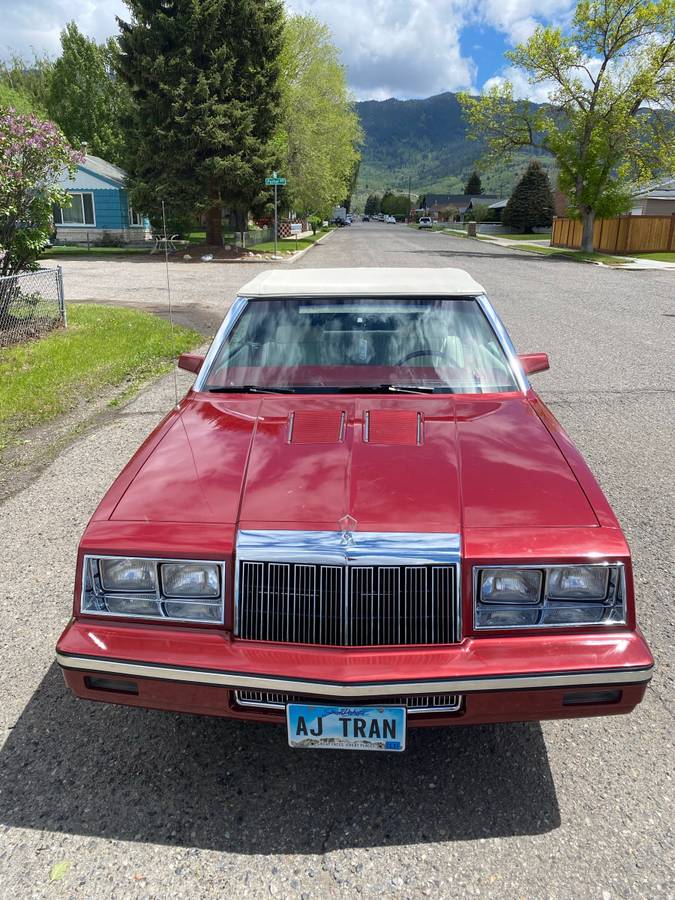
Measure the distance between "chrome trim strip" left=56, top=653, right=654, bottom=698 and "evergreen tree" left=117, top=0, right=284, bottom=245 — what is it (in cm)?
2772

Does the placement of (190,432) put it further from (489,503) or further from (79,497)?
(79,497)

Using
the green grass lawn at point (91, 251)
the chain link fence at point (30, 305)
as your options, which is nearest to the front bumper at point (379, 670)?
the chain link fence at point (30, 305)

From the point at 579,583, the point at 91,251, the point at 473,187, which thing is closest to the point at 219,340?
the point at 579,583

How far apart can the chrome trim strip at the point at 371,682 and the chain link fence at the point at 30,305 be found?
893 centimetres

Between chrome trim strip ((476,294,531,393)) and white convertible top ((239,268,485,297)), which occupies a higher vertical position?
white convertible top ((239,268,485,297))

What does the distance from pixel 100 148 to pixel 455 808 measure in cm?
5339

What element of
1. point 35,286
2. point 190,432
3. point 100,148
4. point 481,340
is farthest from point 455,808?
point 100,148

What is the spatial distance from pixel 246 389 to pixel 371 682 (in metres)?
1.78

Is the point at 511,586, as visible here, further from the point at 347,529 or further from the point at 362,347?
the point at 362,347

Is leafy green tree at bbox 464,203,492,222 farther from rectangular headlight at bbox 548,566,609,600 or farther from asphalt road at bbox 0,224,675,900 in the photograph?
rectangular headlight at bbox 548,566,609,600

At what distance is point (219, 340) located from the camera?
3.72 metres

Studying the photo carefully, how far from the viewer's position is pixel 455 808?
7.86 ft

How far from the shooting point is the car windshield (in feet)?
11.5

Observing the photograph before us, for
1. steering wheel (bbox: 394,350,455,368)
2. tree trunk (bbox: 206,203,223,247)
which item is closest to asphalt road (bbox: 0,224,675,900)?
steering wheel (bbox: 394,350,455,368)
